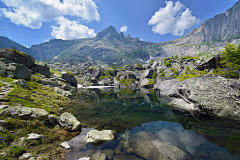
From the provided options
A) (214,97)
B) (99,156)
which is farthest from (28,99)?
(214,97)

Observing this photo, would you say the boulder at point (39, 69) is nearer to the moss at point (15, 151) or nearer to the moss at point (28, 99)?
the moss at point (28, 99)

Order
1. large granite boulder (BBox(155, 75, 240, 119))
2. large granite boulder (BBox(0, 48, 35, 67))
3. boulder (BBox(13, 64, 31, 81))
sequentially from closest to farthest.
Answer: large granite boulder (BBox(155, 75, 240, 119)) → boulder (BBox(13, 64, 31, 81)) → large granite boulder (BBox(0, 48, 35, 67))

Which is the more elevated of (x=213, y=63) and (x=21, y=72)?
(x=213, y=63)

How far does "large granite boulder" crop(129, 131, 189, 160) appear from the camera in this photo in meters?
7.57

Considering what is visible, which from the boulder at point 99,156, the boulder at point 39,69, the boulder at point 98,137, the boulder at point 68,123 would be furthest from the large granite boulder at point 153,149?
the boulder at point 39,69

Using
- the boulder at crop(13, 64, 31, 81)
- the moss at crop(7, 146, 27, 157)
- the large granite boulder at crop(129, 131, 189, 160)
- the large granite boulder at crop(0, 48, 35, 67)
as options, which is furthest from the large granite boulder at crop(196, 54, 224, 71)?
the large granite boulder at crop(0, 48, 35, 67)

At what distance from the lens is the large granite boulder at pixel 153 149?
24.8ft

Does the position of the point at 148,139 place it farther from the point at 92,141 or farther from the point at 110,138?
the point at 92,141

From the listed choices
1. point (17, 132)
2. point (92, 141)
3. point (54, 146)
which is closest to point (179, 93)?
point (92, 141)

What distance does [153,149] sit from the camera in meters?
8.39

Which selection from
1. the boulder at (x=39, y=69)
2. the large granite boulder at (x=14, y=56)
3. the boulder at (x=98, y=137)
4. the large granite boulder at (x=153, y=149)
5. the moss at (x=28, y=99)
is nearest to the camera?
the large granite boulder at (x=153, y=149)

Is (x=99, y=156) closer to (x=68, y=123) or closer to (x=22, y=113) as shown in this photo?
(x=68, y=123)

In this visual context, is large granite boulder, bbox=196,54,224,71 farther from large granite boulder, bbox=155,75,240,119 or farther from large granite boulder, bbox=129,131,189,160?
large granite boulder, bbox=129,131,189,160

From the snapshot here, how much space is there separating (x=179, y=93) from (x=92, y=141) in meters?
24.2
